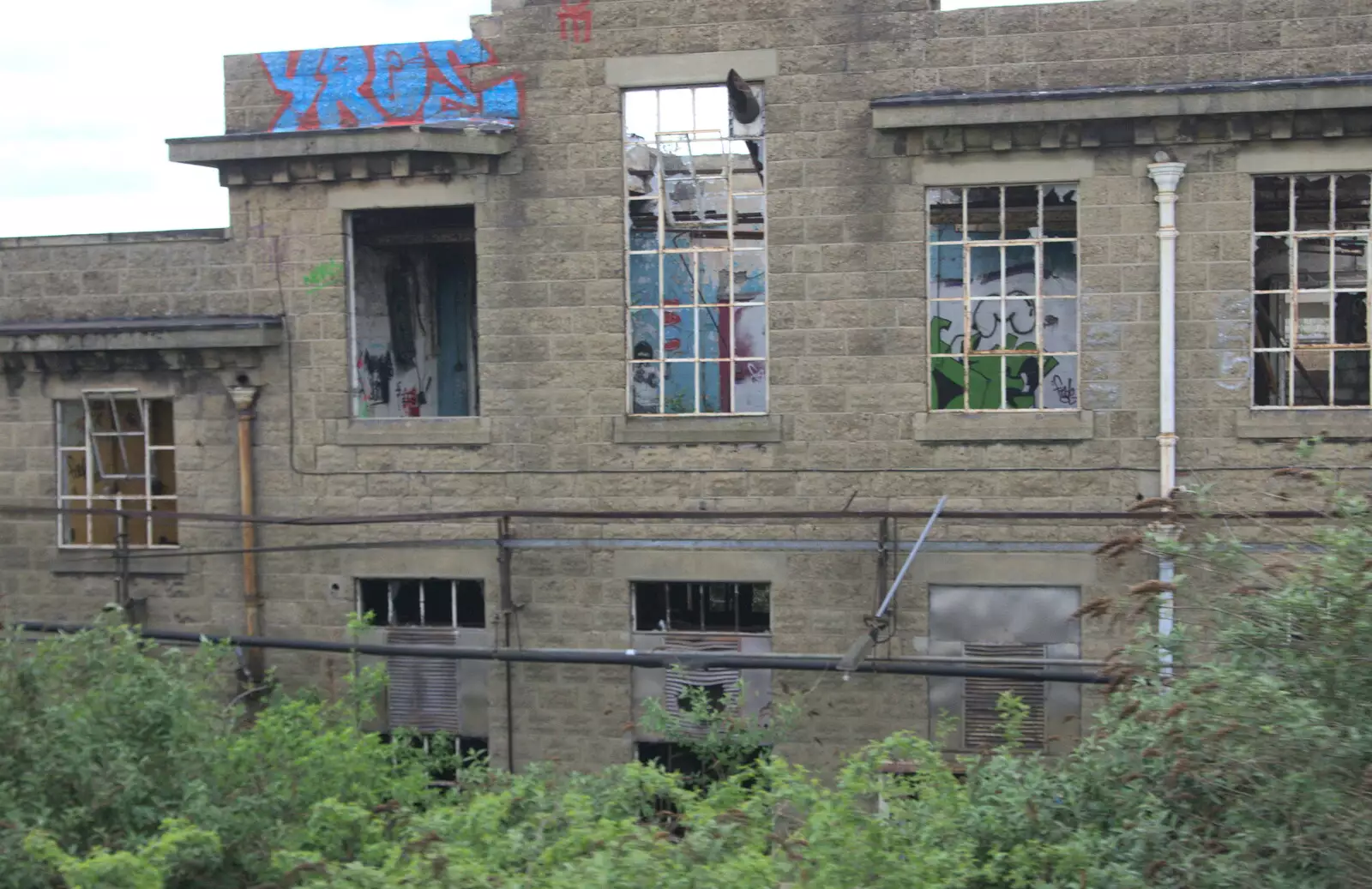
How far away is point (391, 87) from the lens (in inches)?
490

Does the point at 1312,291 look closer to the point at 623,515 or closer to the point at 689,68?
the point at 689,68

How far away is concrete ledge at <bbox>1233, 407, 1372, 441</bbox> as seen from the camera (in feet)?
35.9

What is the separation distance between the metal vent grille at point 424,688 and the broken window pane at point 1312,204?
26.3 feet

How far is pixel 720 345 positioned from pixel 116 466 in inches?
233

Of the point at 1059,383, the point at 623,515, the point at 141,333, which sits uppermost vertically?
the point at 141,333

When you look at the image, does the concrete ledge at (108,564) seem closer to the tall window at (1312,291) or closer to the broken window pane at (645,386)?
the broken window pane at (645,386)

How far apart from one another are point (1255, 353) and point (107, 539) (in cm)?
1047

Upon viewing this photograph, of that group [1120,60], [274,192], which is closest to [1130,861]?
[1120,60]

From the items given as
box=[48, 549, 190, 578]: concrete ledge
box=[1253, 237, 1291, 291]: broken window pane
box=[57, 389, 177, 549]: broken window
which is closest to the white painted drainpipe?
box=[1253, 237, 1291, 291]: broken window pane

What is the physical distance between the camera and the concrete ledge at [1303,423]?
1094cm

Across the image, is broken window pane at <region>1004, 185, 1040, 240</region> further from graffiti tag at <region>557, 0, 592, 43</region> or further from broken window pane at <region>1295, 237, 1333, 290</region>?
graffiti tag at <region>557, 0, 592, 43</region>

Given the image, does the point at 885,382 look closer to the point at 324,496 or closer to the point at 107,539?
the point at 324,496

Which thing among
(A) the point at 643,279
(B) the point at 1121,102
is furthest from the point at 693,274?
(B) the point at 1121,102

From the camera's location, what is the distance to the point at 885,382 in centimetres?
1166
